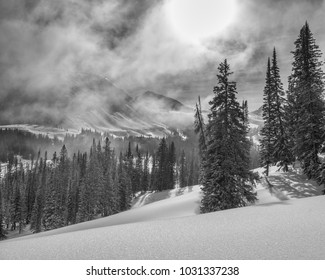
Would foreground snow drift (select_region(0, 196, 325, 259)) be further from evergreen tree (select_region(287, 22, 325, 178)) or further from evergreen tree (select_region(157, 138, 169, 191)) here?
evergreen tree (select_region(157, 138, 169, 191))

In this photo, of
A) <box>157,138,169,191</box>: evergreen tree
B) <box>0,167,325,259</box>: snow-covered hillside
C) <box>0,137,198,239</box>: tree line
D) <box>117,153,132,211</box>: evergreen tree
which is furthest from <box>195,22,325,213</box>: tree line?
<box>157,138,169,191</box>: evergreen tree

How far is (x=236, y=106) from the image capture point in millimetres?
18297

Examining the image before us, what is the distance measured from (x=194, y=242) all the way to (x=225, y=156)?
520 inches

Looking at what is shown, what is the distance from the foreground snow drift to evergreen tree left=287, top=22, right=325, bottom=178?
49.7ft

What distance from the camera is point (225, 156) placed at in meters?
17.5

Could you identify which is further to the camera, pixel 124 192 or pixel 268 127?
pixel 124 192

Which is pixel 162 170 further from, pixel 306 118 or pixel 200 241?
pixel 200 241

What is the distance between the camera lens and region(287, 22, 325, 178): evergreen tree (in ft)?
63.0

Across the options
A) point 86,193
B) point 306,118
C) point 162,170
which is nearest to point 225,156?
point 306,118

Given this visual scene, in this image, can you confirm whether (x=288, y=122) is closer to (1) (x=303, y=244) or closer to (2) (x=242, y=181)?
(2) (x=242, y=181)

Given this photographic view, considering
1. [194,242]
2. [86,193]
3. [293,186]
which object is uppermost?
[194,242]

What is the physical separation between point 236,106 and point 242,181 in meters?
5.81

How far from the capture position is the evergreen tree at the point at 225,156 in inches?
672
